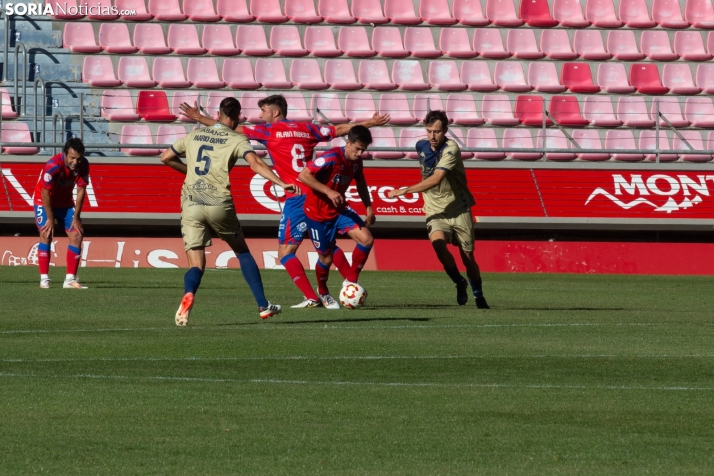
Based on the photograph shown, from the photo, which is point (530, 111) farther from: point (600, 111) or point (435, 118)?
point (435, 118)

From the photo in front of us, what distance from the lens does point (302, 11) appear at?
87.4ft

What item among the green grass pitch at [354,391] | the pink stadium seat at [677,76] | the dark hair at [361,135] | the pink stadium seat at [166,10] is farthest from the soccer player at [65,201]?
the pink stadium seat at [677,76]

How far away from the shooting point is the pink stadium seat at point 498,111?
976 inches

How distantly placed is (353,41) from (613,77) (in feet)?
19.5

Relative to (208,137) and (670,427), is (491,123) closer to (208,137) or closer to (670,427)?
(208,137)

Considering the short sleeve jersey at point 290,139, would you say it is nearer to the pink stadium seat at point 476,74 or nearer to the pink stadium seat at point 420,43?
the pink stadium seat at point 476,74

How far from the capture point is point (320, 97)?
24609 mm

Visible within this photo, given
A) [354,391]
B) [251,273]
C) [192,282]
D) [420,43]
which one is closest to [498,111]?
[420,43]

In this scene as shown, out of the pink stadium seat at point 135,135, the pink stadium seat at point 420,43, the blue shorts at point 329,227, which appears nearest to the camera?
the blue shorts at point 329,227

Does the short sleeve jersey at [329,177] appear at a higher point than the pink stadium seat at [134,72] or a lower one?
lower

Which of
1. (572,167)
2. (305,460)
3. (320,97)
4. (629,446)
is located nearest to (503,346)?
(629,446)

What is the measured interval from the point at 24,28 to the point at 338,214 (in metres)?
16.2

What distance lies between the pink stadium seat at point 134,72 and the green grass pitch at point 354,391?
13.1m

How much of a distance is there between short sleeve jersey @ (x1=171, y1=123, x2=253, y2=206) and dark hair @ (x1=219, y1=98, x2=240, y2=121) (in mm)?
158
